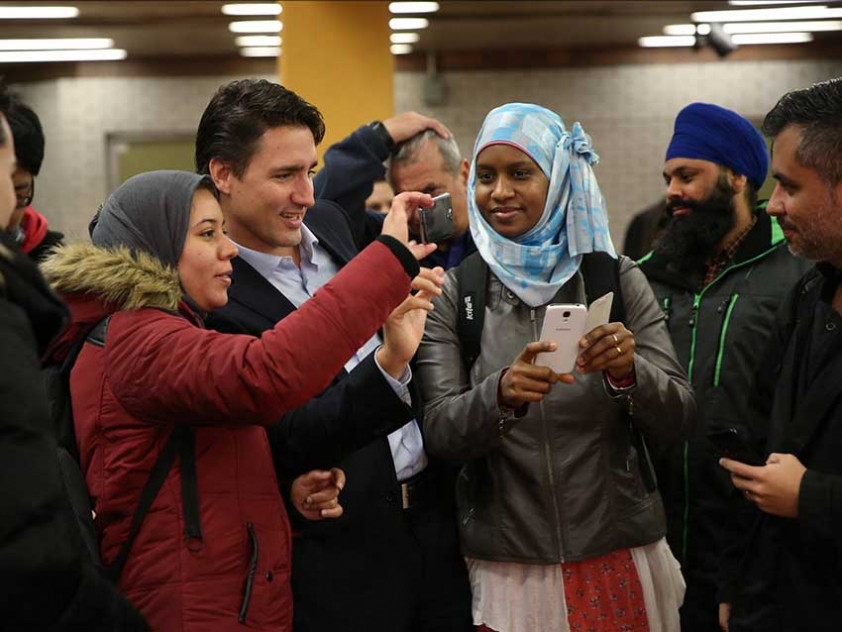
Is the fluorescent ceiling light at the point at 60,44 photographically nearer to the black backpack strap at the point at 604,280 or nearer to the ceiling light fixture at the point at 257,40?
the ceiling light fixture at the point at 257,40

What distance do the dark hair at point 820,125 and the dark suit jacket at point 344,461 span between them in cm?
115

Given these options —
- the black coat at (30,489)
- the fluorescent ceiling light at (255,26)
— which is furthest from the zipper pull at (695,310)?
the fluorescent ceiling light at (255,26)

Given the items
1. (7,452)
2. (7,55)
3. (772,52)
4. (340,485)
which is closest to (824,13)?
(772,52)

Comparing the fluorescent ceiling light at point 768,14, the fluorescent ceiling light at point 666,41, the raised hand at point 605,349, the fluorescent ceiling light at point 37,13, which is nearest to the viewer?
the raised hand at point 605,349

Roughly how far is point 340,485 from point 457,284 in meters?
0.75

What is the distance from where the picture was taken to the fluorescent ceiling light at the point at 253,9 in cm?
889

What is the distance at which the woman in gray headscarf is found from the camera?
83.3 inches

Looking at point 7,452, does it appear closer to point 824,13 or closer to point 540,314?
point 540,314

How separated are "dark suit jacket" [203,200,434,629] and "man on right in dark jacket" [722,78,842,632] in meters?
0.87

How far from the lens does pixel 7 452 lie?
1.68m

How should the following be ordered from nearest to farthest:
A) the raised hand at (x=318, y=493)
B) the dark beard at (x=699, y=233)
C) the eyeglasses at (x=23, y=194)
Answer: the raised hand at (x=318, y=493) → the eyeglasses at (x=23, y=194) → the dark beard at (x=699, y=233)

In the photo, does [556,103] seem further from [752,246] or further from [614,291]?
[614,291]

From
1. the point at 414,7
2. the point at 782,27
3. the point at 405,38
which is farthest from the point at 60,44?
the point at 782,27

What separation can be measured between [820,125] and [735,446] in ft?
2.64
